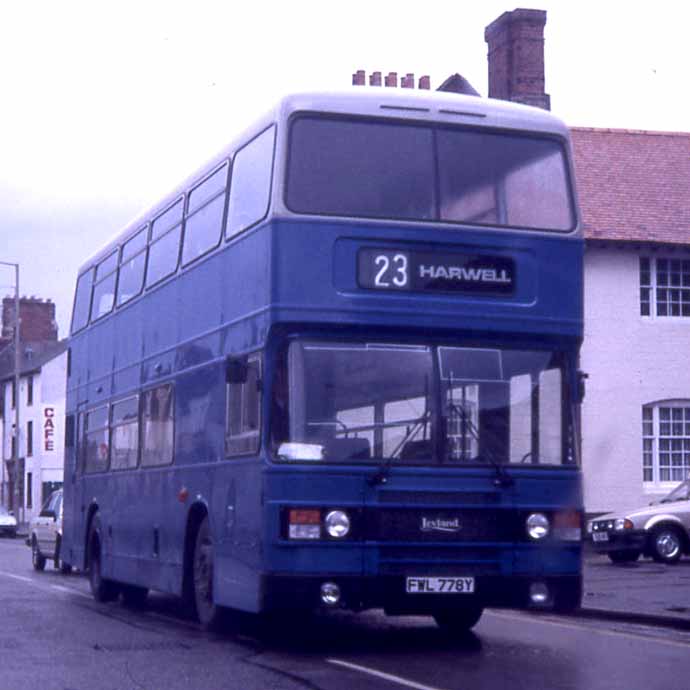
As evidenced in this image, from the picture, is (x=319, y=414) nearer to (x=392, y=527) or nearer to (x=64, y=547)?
(x=392, y=527)

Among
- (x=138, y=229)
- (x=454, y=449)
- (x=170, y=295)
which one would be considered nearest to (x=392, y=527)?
(x=454, y=449)

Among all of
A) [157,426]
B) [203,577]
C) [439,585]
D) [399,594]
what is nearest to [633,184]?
[157,426]

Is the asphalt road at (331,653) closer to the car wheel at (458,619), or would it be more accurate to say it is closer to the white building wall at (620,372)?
the car wheel at (458,619)

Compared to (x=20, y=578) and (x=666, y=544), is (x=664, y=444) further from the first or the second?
(x=20, y=578)

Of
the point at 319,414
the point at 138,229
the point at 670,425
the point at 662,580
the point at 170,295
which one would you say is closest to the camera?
the point at 319,414

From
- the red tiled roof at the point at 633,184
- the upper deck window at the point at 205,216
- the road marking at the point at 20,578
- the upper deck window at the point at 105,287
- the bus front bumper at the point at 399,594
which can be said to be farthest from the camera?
the red tiled roof at the point at 633,184

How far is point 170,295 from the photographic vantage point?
667 inches

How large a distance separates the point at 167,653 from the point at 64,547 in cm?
1054

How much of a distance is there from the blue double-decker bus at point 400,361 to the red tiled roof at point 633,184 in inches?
874

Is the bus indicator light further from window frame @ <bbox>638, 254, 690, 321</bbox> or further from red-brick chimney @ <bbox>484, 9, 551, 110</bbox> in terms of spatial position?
red-brick chimney @ <bbox>484, 9, 551, 110</bbox>

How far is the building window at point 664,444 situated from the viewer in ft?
119

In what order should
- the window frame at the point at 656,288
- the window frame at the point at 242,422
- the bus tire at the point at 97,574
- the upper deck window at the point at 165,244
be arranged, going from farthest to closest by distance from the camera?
the window frame at the point at 656,288 < the bus tire at the point at 97,574 < the upper deck window at the point at 165,244 < the window frame at the point at 242,422

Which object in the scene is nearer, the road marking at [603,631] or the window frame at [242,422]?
the window frame at [242,422]

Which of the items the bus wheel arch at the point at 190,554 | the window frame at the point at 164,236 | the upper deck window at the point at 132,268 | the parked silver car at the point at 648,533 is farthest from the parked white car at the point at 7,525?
the bus wheel arch at the point at 190,554
